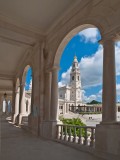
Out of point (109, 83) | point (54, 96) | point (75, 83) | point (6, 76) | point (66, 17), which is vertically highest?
point (75, 83)

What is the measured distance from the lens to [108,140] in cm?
612

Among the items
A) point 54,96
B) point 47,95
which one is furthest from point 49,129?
point 47,95

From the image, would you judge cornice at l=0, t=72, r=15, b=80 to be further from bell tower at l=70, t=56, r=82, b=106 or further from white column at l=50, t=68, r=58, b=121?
bell tower at l=70, t=56, r=82, b=106

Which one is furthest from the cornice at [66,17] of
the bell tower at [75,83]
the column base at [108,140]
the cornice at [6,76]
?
the bell tower at [75,83]

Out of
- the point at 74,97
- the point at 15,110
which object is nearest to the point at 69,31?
the point at 15,110

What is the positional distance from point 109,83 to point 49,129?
5.08 m

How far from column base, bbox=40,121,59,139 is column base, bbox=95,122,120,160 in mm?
3839

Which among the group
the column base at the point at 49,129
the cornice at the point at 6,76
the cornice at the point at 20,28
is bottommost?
the column base at the point at 49,129

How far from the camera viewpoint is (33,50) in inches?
527

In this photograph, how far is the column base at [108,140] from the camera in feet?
19.2

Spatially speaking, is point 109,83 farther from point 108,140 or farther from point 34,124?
point 34,124

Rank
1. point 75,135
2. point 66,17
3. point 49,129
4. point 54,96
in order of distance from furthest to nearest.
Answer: point 54,96, point 49,129, point 66,17, point 75,135

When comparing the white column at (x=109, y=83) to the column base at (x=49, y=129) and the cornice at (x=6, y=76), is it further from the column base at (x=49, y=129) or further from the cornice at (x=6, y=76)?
the cornice at (x=6, y=76)

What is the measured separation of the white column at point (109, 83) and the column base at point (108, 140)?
0.30 m
